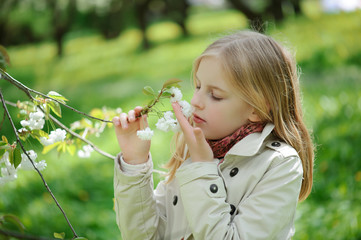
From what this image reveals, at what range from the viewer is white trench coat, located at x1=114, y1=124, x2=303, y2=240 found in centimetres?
133

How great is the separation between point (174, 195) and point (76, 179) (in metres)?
2.44

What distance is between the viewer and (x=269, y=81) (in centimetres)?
156

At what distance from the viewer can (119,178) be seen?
155 cm

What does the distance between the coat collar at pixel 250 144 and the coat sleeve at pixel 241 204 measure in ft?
0.27

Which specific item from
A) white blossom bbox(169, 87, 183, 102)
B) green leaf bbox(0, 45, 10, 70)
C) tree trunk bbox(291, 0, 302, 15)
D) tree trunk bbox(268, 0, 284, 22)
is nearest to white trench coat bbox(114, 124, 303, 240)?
white blossom bbox(169, 87, 183, 102)

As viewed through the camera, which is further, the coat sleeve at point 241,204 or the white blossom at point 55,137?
the white blossom at point 55,137

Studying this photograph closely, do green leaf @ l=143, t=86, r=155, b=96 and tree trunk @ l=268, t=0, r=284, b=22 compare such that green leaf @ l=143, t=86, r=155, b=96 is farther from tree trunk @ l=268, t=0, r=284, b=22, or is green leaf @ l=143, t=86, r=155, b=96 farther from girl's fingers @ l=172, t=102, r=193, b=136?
tree trunk @ l=268, t=0, r=284, b=22

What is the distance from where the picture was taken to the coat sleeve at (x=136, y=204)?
5.08ft

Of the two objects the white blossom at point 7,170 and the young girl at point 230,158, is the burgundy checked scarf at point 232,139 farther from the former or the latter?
the white blossom at point 7,170

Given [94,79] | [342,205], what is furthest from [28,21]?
[342,205]

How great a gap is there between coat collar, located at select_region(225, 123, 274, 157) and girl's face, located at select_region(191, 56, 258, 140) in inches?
3.4

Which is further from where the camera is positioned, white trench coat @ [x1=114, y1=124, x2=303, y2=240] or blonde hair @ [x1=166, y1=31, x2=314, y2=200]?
blonde hair @ [x1=166, y1=31, x2=314, y2=200]

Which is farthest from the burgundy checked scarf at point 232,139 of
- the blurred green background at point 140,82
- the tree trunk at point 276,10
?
the tree trunk at point 276,10

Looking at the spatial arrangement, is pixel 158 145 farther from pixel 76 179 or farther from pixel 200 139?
pixel 200 139
